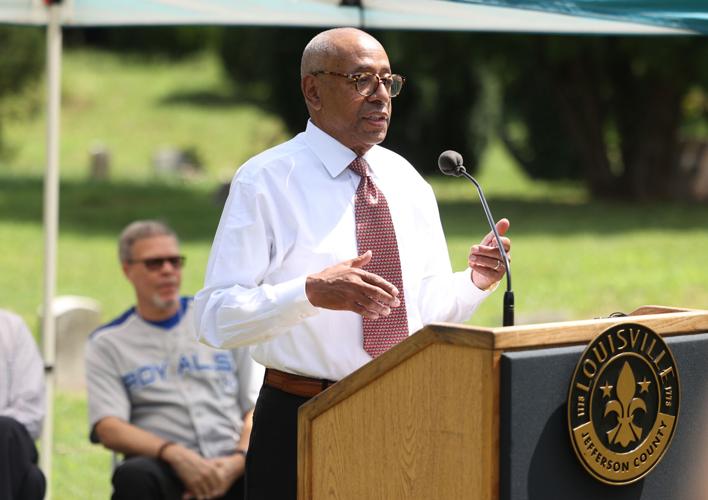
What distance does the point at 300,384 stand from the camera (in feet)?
11.2

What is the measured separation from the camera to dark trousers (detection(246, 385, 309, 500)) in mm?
3434

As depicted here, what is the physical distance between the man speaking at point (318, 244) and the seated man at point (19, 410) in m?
1.65

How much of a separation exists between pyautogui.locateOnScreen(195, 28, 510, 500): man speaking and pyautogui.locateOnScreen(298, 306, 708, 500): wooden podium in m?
0.30

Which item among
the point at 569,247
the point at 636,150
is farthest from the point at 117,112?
the point at 569,247

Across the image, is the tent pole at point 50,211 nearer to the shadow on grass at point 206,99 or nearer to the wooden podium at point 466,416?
the wooden podium at point 466,416

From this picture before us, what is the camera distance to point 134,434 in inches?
204

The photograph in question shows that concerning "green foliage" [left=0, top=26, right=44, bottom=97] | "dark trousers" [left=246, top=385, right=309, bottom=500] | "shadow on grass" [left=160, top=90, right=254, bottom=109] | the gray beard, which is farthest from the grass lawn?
"dark trousers" [left=246, top=385, right=309, bottom=500]

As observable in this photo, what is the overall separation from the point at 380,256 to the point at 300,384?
1.32 feet

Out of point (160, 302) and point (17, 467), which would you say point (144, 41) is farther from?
point (17, 467)

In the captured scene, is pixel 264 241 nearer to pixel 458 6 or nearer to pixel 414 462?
pixel 414 462

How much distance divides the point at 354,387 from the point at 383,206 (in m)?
0.63

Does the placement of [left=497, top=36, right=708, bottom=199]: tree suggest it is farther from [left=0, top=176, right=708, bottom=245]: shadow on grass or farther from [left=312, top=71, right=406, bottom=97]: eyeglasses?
[left=312, top=71, right=406, bottom=97]: eyeglasses

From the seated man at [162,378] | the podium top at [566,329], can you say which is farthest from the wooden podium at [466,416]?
the seated man at [162,378]

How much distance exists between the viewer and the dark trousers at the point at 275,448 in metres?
3.43
